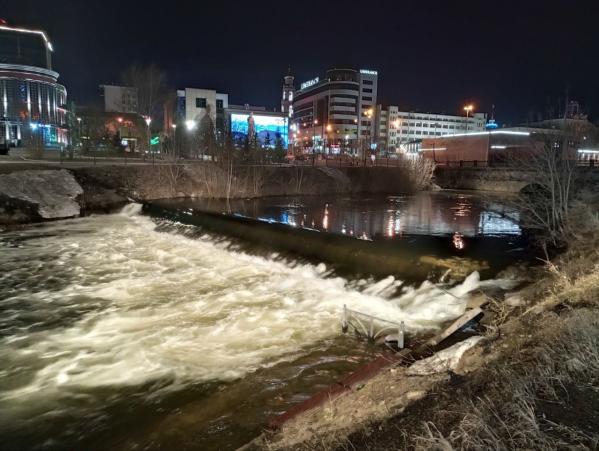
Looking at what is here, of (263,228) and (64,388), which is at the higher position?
(263,228)

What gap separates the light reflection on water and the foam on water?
733cm

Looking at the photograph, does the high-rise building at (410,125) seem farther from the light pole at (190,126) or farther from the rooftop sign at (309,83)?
the light pole at (190,126)

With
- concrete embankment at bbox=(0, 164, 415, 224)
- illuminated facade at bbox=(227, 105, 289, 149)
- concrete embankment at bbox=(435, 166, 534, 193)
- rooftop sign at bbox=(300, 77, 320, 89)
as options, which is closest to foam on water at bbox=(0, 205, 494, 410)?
concrete embankment at bbox=(0, 164, 415, 224)

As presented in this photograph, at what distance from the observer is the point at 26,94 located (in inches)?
3546

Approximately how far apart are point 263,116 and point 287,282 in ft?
332

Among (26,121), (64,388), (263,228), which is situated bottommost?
(64,388)

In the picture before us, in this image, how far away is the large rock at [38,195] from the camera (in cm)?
2434

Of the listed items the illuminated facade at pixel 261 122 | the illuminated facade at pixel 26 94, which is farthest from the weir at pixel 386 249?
the illuminated facade at pixel 261 122

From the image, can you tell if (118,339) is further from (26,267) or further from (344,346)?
(26,267)

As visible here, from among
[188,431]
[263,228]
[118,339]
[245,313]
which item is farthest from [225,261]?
[188,431]

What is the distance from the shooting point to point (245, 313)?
407 inches

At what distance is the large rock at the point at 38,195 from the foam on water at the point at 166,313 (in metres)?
8.54

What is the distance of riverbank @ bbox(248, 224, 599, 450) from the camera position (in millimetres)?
3516

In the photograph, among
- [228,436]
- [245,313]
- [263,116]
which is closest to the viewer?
[228,436]
